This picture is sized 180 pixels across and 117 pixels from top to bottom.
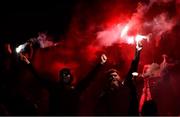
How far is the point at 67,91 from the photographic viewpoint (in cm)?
727

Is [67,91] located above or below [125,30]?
below

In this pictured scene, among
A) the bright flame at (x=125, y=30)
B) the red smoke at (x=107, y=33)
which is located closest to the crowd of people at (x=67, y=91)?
the red smoke at (x=107, y=33)

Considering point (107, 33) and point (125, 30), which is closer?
point (125, 30)

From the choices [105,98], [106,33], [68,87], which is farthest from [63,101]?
[106,33]

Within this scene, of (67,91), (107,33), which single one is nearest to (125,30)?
(107,33)

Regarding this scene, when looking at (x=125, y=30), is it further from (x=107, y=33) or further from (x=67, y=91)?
(x=67, y=91)

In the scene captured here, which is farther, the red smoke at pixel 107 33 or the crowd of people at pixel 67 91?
the red smoke at pixel 107 33

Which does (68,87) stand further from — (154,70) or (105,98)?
(154,70)

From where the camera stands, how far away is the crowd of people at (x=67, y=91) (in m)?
6.90

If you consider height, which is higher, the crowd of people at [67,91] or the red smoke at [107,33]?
the red smoke at [107,33]

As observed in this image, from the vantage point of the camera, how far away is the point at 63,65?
34.0ft

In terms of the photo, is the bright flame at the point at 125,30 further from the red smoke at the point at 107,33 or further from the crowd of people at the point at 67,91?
the crowd of people at the point at 67,91

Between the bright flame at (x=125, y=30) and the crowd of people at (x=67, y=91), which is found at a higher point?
the bright flame at (x=125, y=30)

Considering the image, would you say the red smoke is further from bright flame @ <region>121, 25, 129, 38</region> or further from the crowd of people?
the crowd of people
